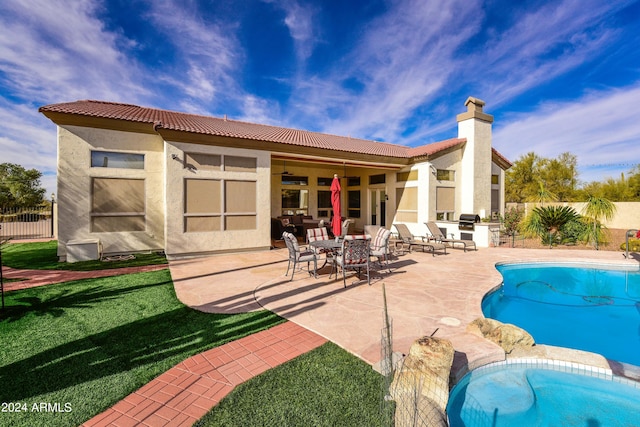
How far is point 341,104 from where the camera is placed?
2233 centimetres

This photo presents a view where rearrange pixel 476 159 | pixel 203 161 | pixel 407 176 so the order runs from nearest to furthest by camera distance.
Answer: pixel 203 161, pixel 476 159, pixel 407 176

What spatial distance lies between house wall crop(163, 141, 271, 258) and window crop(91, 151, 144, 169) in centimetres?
146

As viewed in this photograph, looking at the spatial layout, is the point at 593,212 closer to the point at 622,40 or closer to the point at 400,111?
the point at 622,40

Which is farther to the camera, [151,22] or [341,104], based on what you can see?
[341,104]

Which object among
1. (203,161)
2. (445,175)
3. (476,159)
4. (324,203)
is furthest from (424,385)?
(324,203)

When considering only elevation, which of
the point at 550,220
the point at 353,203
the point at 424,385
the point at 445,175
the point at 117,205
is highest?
the point at 445,175

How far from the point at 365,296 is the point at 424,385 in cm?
323

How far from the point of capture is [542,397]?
3.31 m

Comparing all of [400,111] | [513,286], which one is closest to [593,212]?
[513,286]

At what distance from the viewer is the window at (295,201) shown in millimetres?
18188

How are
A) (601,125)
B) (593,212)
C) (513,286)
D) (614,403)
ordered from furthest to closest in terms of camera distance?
1. (601,125)
2. (593,212)
3. (513,286)
4. (614,403)

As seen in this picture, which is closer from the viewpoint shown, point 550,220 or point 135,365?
point 135,365

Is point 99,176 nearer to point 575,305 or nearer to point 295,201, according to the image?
point 295,201

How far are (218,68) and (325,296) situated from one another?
50.4 feet
